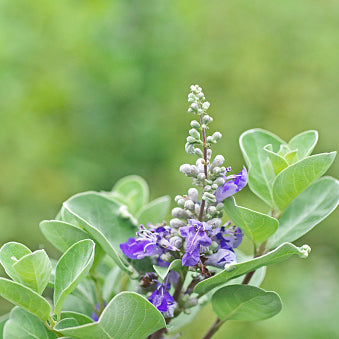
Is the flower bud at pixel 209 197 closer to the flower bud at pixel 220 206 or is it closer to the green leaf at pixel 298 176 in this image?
the flower bud at pixel 220 206

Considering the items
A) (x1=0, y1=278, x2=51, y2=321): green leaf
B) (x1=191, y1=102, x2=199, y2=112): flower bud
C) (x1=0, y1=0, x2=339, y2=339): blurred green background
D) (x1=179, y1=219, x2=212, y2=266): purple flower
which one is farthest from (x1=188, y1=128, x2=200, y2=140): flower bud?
(x1=0, y1=0, x2=339, y2=339): blurred green background

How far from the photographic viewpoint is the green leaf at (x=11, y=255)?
0.90m

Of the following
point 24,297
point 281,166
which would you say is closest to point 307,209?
point 281,166

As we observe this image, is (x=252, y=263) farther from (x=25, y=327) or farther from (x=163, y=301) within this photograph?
(x=25, y=327)

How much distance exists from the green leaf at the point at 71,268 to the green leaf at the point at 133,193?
454mm

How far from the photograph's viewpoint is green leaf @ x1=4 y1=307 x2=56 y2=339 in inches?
35.9

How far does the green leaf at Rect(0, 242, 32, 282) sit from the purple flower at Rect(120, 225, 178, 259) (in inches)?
7.7

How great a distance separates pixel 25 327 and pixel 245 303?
40 centimetres

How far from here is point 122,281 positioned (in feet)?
4.08

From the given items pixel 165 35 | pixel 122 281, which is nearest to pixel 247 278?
pixel 122 281

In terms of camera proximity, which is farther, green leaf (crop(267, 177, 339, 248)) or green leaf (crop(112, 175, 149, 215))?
green leaf (crop(112, 175, 149, 215))

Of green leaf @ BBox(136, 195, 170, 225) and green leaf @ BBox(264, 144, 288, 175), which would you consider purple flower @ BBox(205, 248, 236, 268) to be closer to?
green leaf @ BBox(264, 144, 288, 175)

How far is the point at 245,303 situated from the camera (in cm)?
98

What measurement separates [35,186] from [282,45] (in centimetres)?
288
